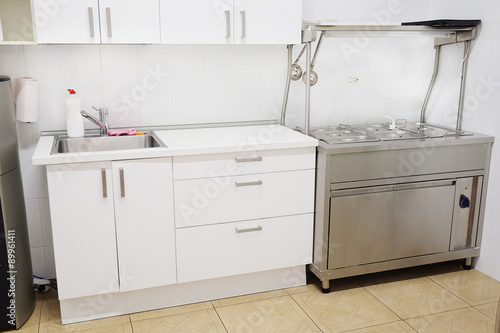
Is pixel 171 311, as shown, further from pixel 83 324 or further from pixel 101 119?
pixel 101 119

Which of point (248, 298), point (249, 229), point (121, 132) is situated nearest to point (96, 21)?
point (121, 132)

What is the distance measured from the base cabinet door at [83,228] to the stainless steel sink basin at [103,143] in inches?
14.5

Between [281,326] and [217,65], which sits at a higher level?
[217,65]

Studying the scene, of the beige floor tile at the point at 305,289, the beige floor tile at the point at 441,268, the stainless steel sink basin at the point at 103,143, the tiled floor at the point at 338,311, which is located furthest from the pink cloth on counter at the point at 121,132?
the beige floor tile at the point at 441,268

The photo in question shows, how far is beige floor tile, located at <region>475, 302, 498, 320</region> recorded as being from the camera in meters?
2.42

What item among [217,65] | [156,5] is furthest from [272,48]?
[156,5]

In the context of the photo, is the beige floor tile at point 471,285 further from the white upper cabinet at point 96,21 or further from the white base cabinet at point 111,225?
the white upper cabinet at point 96,21

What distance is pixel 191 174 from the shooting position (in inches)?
92.4

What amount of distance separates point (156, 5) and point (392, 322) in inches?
76.4

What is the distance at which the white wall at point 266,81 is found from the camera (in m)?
2.58

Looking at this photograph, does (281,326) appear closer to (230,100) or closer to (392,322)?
(392,322)

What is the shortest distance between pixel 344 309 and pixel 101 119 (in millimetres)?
1633

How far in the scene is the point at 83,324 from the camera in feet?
7.70

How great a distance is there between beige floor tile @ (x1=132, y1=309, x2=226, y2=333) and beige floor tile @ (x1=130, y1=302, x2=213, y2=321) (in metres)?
0.03
